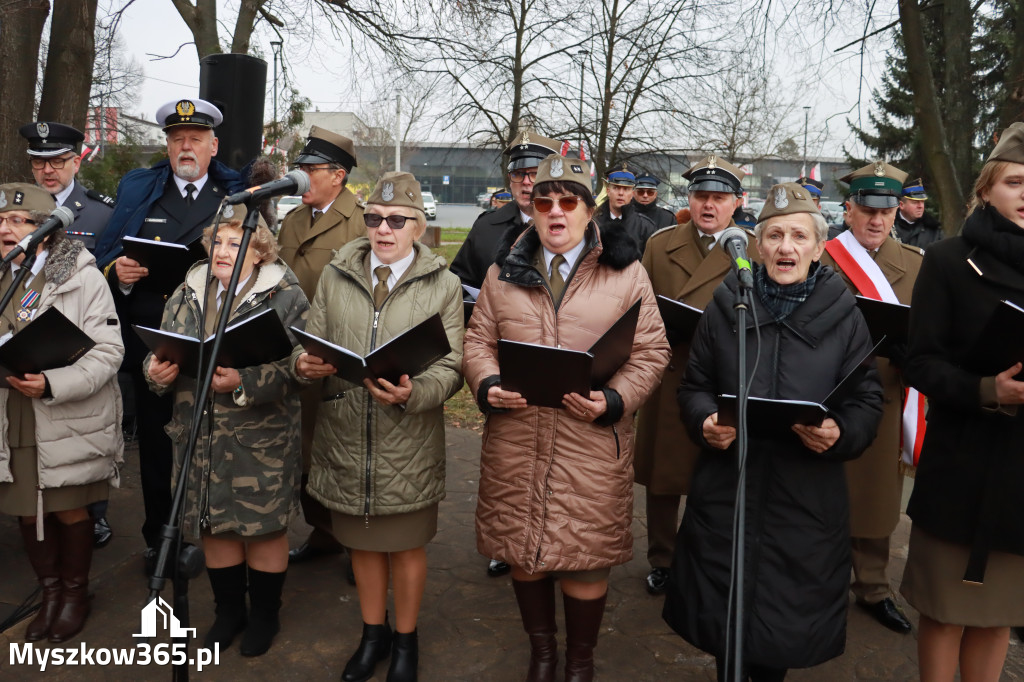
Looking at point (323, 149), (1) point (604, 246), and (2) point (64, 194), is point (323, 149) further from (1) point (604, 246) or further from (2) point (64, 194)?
(1) point (604, 246)

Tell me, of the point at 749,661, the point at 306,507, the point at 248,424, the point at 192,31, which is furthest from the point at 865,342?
the point at 192,31

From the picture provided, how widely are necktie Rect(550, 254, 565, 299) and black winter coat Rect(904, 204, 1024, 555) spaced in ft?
4.55

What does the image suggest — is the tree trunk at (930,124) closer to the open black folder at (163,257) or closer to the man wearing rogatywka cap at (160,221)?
the man wearing rogatywka cap at (160,221)

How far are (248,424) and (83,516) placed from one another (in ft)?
3.71

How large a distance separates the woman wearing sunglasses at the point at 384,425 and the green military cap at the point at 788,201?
1.39 m

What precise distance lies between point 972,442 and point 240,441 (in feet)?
9.64

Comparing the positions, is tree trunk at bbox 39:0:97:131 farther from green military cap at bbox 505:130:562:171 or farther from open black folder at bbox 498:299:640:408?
open black folder at bbox 498:299:640:408

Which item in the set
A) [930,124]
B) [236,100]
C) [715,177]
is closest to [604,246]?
[715,177]

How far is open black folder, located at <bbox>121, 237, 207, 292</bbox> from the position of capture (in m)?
3.89

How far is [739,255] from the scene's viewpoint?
2.42 m

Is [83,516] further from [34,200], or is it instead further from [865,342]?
[865,342]

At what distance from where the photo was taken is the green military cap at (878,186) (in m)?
4.01

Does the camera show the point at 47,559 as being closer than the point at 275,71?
Yes

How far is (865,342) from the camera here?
2926 mm
